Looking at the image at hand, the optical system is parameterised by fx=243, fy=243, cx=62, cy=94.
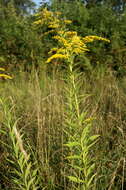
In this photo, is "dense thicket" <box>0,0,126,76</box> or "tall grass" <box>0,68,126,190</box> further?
"dense thicket" <box>0,0,126,76</box>

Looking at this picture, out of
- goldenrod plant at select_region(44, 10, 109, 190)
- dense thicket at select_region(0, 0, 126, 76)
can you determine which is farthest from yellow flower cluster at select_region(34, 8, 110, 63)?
dense thicket at select_region(0, 0, 126, 76)

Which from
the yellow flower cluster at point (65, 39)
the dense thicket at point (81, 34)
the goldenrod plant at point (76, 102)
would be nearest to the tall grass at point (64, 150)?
the goldenrod plant at point (76, 102)

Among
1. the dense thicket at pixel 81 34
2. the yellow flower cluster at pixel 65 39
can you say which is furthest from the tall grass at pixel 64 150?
the dense thicket at pixel 81 34

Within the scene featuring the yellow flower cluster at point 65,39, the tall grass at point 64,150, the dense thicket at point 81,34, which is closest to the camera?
the yellow flower cluster at point 65,39

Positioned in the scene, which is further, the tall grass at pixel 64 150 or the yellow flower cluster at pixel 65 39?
the tall grass at pixel 64 150

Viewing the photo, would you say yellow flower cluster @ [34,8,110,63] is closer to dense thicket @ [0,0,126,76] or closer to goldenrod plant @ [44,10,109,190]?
goldenrod plant @ [44,10,109,190]

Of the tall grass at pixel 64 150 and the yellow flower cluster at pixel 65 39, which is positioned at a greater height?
the yellow flower cluster at pixel 65 39

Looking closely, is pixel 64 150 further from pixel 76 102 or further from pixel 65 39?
pixel 65 39

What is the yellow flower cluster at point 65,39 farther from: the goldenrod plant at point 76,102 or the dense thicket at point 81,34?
the dense thicket at point 81,34

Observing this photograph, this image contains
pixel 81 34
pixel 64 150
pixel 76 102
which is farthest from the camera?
pixel 81 34

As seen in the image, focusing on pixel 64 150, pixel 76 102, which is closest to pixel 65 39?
pixel 76 102

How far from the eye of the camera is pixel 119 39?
246 inches

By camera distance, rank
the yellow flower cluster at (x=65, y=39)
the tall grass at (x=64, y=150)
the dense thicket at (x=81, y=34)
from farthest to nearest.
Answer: the dense thicket at (x=81, y=34) → the tall grass at (x=64, y=150) → the yellow flower cluster at (x=65, y=39)

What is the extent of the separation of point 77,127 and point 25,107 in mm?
1959
